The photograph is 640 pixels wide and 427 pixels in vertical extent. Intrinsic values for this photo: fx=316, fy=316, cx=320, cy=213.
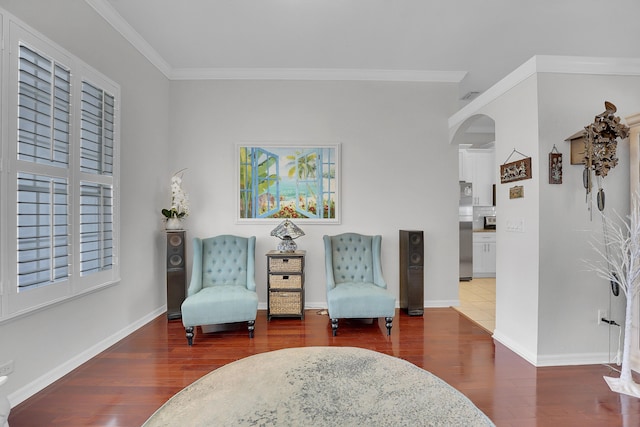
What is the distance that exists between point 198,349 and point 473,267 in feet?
17.6

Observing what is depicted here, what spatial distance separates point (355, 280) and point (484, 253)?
3808 millimetres

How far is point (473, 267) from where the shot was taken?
6.32m

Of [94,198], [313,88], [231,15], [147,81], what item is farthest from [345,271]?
[147,81]

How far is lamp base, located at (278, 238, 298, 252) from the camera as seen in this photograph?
12.8 feet

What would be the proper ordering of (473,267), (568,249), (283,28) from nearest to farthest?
(568,249)
(283,28)
(473,267)

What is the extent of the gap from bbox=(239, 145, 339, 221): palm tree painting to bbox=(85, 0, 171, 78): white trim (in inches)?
55.0

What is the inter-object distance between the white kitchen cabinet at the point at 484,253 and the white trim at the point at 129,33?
6.15m

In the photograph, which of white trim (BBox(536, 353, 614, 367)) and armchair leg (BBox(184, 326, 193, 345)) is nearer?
white trim (BBox(536, 353, 614, 367))

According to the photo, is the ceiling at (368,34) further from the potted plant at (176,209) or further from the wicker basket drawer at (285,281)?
the wicker basket drawer at (285,281)

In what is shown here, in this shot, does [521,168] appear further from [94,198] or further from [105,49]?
[105,49]

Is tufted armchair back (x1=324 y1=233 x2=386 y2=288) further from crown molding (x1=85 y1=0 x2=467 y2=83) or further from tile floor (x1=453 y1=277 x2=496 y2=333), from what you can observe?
crown molding (x1=85 y1=0 x2=467 y2=83)

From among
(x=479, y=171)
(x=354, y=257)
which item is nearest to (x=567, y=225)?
(x=354, y=257)

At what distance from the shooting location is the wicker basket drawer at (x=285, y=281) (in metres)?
3.76

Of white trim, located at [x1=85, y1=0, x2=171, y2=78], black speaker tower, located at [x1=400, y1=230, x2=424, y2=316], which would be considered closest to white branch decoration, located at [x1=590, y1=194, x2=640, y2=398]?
black speaker tower, located at [x1=400, y1=230, x2=424, y2=316]
